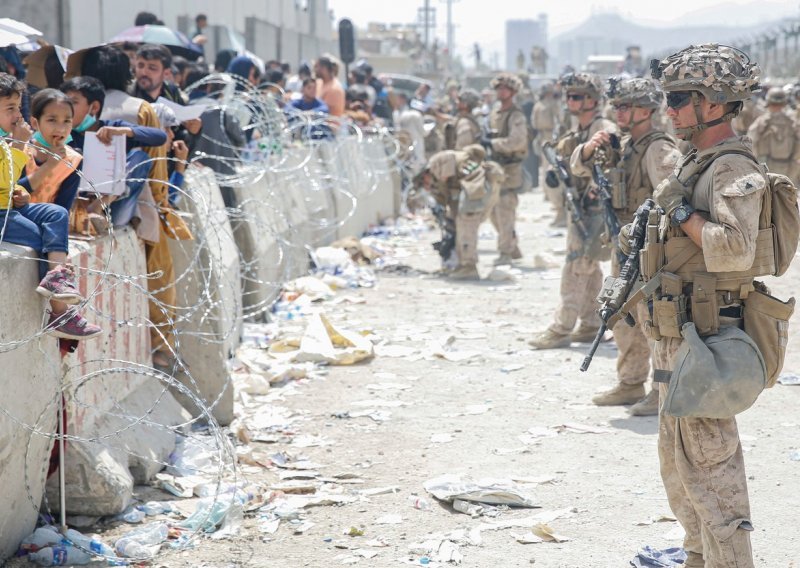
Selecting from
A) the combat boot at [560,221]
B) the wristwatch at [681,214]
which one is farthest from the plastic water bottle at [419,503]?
the combat boot at [560,221]

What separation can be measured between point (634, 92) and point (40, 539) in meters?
4.06

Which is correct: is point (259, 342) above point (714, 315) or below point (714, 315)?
below

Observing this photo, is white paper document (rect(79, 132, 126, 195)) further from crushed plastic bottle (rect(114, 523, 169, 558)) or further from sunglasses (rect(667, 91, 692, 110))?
sunglasses (rect(667, 91, 692, 110))

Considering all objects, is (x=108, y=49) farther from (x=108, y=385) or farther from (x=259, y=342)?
(x=259, y=342)

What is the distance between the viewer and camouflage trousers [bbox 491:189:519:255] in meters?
12.7

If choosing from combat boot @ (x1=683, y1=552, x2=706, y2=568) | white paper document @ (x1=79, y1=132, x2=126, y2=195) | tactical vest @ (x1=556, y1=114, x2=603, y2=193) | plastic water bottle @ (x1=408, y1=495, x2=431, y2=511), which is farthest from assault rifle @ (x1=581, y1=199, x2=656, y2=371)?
tactical vest @ (x1=556, y1=114, x2=603, y2=193)

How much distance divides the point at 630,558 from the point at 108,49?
364 cm

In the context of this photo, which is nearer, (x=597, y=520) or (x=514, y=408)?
(x=597, y=520)

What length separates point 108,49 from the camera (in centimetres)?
609

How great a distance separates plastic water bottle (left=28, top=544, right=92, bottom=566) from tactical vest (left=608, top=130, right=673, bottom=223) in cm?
364

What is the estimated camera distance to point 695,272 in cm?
398

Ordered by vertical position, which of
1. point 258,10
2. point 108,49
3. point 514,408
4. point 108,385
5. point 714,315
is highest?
point 258,10

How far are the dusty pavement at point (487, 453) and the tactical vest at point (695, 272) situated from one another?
1079mm

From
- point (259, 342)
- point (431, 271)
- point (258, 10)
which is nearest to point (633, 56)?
point (258, 10)
